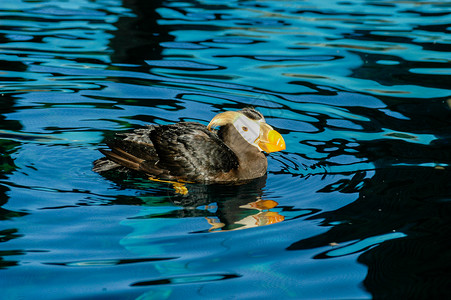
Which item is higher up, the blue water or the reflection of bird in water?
the blue water

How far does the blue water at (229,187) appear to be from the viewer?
13.2 feet

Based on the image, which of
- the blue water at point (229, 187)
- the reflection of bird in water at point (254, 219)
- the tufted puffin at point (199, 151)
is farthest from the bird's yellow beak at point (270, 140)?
the reflection of bird in water at point (254, 219)

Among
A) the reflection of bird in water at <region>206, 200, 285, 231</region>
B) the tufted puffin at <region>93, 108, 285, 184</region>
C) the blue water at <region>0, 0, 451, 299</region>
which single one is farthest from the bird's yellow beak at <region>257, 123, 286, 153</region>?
the reflection of bird in water at <region>206, 200, 285, 231</region>

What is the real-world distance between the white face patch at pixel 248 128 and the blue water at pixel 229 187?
386mm

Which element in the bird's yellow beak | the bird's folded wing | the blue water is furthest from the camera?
the bird's yellow beak

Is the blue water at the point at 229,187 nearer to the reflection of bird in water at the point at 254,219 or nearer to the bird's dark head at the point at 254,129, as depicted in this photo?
the reflection of bird in water at the point at 254,219

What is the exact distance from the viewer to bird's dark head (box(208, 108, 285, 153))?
5.86 meters

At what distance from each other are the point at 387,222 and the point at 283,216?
2.39 feet

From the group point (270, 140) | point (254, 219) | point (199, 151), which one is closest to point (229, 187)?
point (199, 151)

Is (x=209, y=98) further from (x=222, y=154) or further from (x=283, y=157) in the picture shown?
(x=222, y=154)

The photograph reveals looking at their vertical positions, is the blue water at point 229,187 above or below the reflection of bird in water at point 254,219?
above

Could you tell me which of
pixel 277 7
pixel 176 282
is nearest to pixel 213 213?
pixel 176 282

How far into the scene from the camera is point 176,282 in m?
3.85

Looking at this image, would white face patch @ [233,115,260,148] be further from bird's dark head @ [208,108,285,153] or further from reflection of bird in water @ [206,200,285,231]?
reflection of bird in water @ [206,200,285,231]
